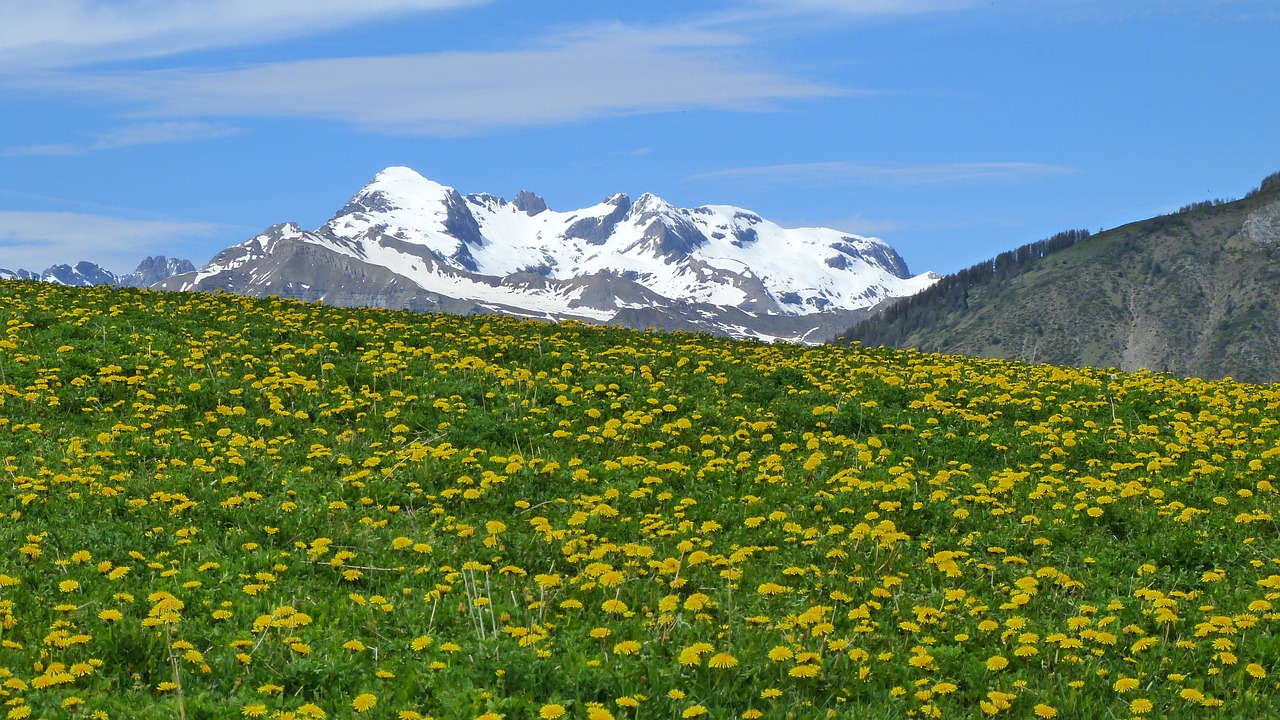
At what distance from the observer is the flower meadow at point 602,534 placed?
301 inches

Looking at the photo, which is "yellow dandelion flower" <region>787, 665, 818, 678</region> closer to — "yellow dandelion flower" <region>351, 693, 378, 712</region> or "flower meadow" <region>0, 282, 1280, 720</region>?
"flower meadow" <region>0, 282, 1280, 720</region>

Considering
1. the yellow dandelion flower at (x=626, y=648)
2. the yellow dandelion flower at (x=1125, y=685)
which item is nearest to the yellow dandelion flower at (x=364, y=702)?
the yellow dandelion flower at (x=626, y=648)

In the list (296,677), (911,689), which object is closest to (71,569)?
(296,677)

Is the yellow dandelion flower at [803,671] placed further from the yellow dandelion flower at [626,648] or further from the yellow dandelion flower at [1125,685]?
the yellow dandelion flower at [1125,685]

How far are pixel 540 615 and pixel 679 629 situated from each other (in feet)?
3.72

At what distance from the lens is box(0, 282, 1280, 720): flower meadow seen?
25.1ft

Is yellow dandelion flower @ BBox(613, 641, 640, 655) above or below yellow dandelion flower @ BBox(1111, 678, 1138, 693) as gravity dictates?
above

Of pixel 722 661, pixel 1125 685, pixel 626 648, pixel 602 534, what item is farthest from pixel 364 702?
pixel 1125 685

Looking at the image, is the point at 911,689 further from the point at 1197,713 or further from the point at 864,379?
the point at 864,379

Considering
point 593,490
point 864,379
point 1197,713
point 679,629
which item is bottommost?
point 1197,713

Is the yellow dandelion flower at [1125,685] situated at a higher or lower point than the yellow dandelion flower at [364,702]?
lower

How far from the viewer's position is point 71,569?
9.52 meters

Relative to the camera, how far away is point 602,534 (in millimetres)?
11523

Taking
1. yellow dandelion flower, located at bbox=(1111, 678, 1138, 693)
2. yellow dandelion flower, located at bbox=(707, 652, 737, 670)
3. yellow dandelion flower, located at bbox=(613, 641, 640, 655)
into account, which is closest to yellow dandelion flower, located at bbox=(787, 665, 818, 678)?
yellow dandelion flower, located at bbox=(707, 652, 737, 670)
